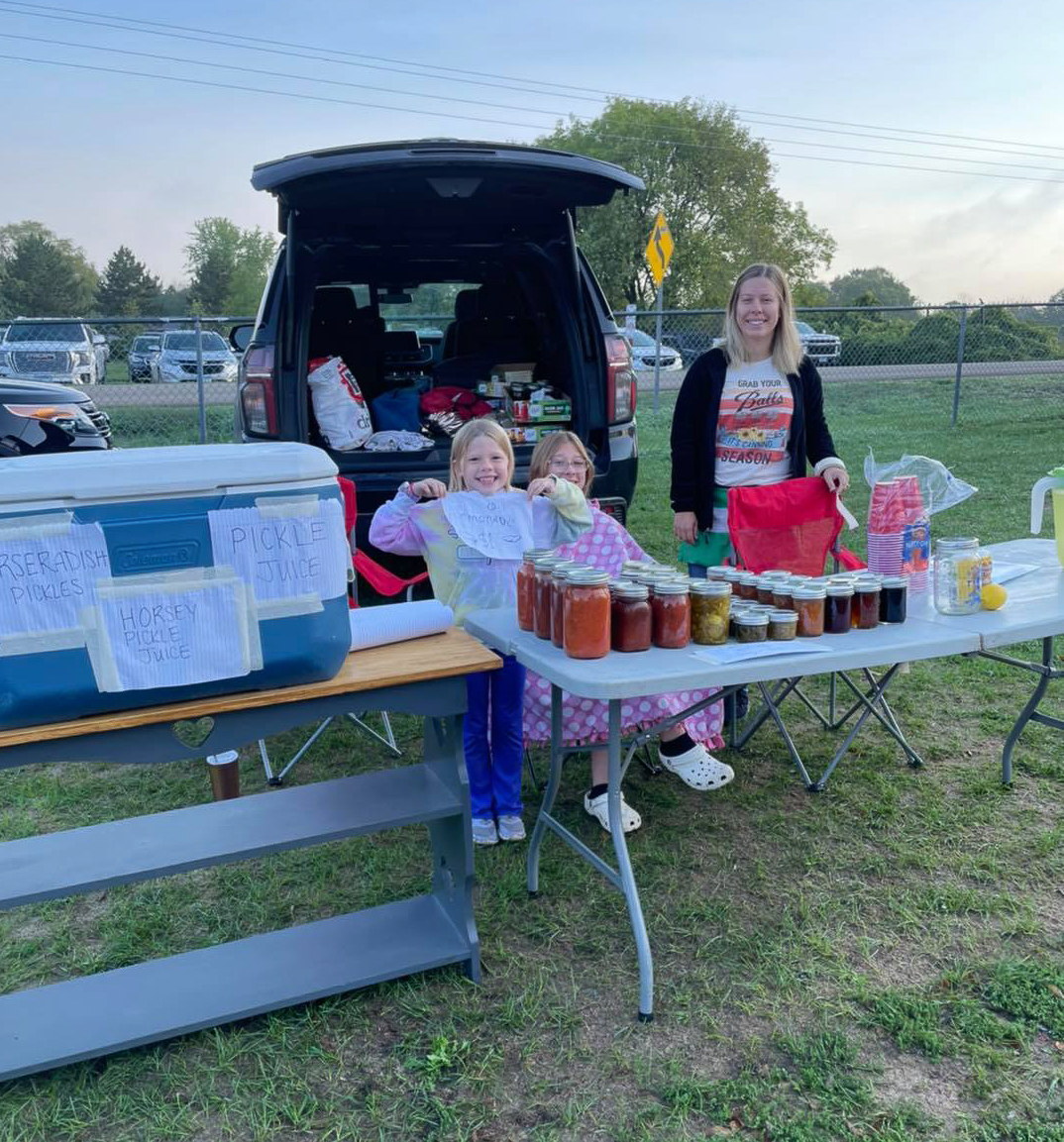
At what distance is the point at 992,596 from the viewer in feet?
8.10

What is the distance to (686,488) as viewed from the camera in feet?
10.9

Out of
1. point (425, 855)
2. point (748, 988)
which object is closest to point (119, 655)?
point (425, 855)

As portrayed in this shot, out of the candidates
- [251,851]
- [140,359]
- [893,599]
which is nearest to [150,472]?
[251,851]

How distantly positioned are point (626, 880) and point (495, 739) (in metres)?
0.73

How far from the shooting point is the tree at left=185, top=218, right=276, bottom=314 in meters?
55.4

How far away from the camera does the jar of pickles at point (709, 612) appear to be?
2164mm

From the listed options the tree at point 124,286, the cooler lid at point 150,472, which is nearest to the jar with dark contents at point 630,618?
the cooler lid at point 150,472

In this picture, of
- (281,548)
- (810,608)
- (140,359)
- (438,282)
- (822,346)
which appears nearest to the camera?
(281,548)

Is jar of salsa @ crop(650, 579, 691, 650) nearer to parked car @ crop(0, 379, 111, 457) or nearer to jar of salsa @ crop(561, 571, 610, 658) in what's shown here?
jar of salsa @ crop(561, 571, 610, 658)

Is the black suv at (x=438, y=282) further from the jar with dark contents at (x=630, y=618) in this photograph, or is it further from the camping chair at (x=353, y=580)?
the jar with dark contents at (x=630, y=618)

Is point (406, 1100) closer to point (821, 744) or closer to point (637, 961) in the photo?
point (637, 961)

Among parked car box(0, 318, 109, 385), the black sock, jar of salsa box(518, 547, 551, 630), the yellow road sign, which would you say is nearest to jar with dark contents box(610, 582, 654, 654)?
jar of salsa box(518, 547, 551, 630)

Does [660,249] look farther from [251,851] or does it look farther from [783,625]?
[251,851]

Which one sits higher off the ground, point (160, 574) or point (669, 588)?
point (160, 574)
